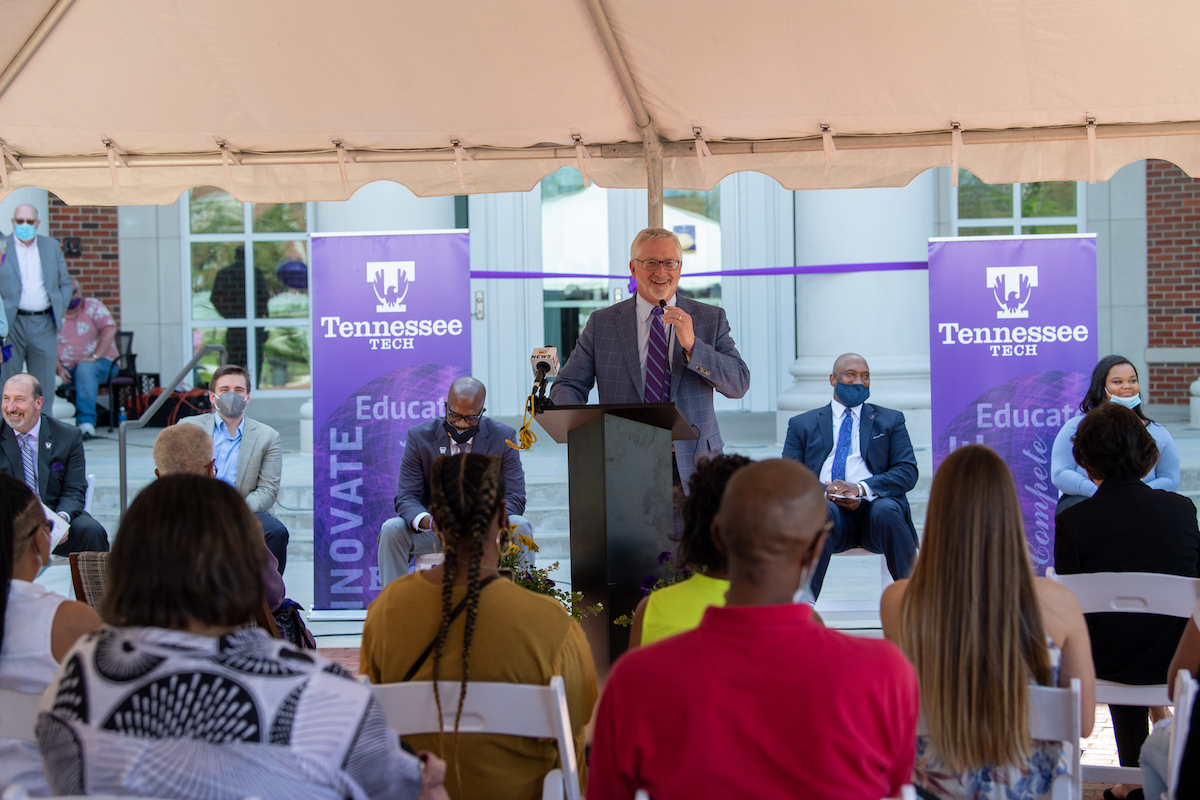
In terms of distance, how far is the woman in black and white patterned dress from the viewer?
1.37 m

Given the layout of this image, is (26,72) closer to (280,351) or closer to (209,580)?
(209,580)

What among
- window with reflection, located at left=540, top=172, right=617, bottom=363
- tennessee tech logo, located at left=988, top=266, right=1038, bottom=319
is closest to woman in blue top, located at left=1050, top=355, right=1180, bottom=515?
tennessee tech logo, located at left=988, top=266, right=1038, bottom=319

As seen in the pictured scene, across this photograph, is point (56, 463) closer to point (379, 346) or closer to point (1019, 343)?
point (379, 346)

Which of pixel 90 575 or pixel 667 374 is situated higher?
pixel 667 374

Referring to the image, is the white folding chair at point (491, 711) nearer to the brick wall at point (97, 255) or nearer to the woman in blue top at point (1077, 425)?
the woman in blue top at point (1077, 425)

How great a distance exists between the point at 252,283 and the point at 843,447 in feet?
25.7

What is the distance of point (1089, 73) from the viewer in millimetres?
3334

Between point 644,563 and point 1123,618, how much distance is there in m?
1.33

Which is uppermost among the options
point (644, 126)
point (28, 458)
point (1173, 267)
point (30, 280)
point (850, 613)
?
point (1173, 267)

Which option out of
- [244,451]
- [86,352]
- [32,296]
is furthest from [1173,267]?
[86,352]

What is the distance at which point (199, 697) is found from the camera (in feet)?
4.50

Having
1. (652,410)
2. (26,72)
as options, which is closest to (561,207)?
(26,72)

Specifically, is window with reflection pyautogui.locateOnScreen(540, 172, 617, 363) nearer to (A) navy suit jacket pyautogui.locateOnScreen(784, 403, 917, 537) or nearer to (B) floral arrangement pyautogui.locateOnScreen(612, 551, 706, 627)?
(A) navy suit jacket pyautogui.locateOnScreen(784, 403, 917, 537)

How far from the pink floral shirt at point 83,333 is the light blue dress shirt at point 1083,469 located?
819 centimetres
